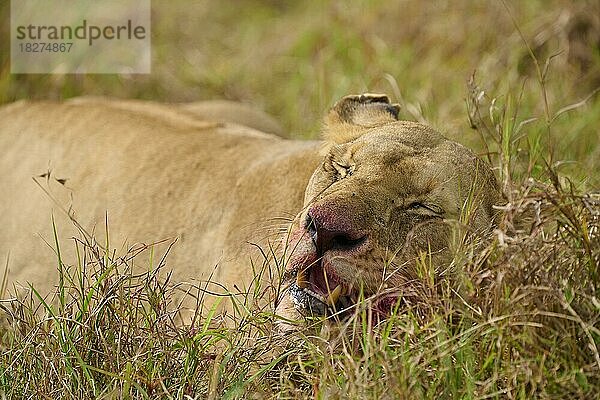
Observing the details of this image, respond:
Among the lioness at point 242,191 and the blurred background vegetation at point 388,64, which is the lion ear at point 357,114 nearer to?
the lioness at point 242,191

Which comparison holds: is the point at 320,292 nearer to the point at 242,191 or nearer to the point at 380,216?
the point at 380,216

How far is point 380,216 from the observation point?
2826mm

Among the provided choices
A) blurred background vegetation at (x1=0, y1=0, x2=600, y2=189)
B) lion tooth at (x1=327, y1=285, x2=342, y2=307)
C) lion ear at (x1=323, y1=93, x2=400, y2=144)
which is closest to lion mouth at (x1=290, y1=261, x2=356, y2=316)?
lion tooth at (x1=327, y1=285, x2=342, y2=307)

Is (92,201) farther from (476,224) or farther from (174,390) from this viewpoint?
(476,224)

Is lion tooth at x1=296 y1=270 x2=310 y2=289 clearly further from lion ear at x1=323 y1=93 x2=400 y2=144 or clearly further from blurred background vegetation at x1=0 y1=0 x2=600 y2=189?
blurred background vegetation at x1=0 y1=0 x2=600 y2=189

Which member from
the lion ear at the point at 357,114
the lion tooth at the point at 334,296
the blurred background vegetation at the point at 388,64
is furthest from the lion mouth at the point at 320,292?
the blurred background vegetation at the point at 388,64

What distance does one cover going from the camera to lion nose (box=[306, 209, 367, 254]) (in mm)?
2752

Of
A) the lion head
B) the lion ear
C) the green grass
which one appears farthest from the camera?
the lion ear

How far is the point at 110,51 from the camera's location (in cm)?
606

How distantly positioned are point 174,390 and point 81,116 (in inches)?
69.9

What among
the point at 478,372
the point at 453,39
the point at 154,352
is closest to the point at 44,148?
the point at 154,352

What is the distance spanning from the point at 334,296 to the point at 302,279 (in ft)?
0.33

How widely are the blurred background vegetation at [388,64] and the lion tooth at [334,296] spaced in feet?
7.14

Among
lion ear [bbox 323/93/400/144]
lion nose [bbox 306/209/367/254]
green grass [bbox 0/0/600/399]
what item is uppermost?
lion ear [bbox 323/93/400/144]
